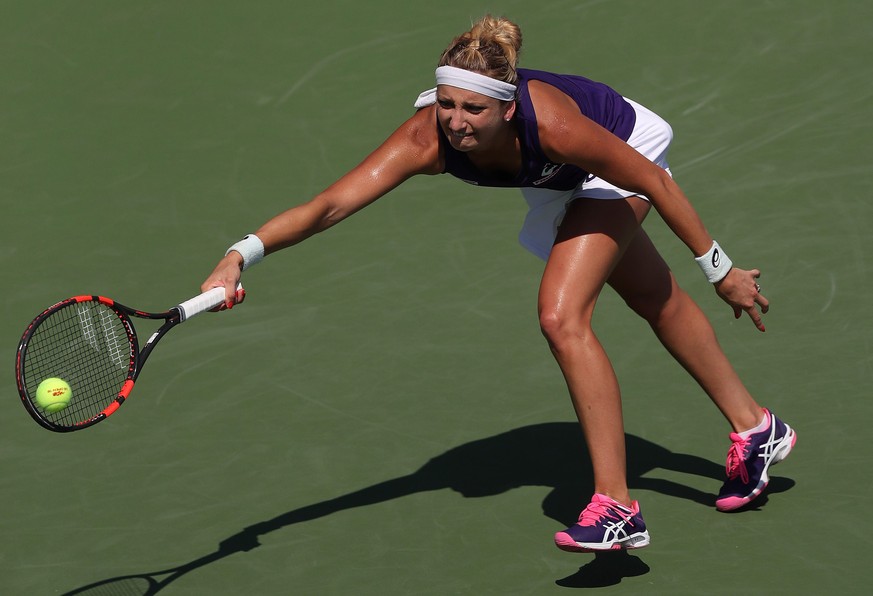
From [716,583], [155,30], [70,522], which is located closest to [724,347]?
[716,583]

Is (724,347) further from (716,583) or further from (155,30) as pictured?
(155,30)

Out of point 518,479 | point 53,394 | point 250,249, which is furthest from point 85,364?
point 518,479

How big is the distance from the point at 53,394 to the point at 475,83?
1.77m

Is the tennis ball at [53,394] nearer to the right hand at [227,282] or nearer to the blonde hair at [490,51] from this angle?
the right hand at [227,282]

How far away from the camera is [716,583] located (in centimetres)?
538

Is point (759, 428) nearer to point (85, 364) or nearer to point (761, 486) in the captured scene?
point (761, 486)

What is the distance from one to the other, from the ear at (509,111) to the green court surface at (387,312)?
5.02 feet

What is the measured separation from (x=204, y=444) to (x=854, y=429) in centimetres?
261

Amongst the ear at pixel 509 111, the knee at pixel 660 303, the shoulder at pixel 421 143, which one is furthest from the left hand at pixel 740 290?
the shoulder at pixel 421 143

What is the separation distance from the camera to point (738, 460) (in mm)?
5840

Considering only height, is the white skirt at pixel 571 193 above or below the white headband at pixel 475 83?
below

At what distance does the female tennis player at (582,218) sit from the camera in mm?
5281

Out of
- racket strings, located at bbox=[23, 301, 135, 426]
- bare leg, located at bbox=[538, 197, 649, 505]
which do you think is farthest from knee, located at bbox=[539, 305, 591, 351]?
racket strings, located at bbox=[23, 301, 135, 426]

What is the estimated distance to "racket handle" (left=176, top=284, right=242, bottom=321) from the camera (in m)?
5.17
